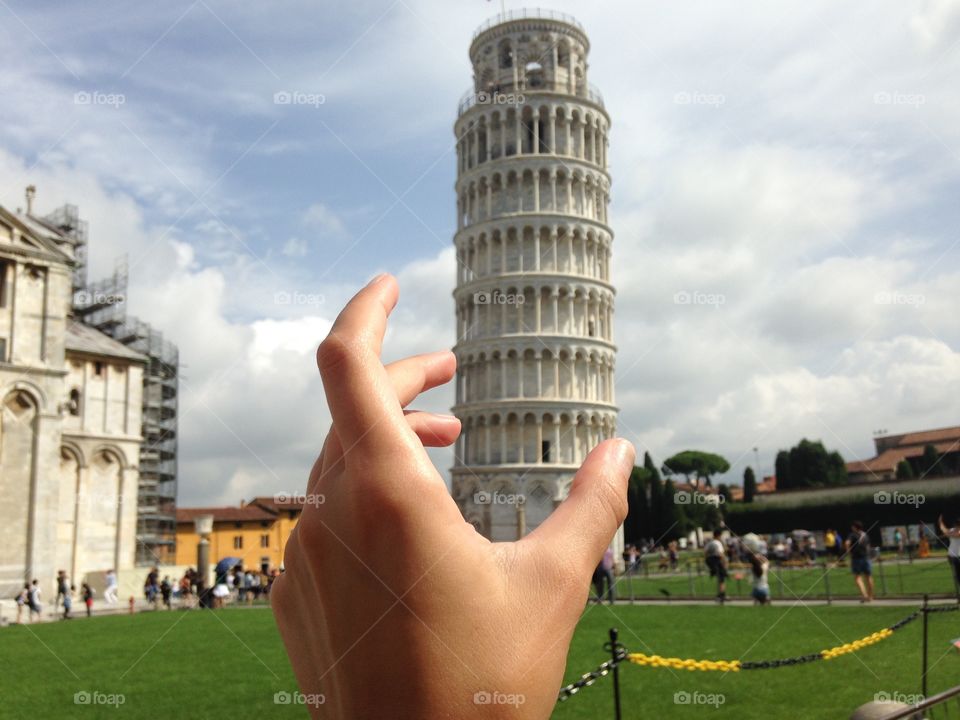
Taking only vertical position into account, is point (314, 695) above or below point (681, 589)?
above

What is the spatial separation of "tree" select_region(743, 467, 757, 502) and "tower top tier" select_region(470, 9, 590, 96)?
28.9 metres

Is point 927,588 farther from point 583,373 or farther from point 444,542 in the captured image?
point 583,373

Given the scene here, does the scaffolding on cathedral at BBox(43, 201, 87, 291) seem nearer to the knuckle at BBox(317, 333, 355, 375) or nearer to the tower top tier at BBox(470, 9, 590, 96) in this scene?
the tower top tier at BBox(470, 9, 590, 96)

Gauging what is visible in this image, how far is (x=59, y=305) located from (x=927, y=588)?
1261 inches

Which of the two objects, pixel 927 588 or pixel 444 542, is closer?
pixel 444 542

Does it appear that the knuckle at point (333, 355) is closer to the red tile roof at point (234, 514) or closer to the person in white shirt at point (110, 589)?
the person in white shirt at point (110, 589)

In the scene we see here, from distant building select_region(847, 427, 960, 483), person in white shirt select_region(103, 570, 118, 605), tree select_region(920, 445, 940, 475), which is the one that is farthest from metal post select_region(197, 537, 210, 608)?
distant building select_region(847, 427, 960, 483)

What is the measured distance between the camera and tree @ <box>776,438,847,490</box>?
66500mm

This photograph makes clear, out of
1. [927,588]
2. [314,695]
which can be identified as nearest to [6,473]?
[927,588]

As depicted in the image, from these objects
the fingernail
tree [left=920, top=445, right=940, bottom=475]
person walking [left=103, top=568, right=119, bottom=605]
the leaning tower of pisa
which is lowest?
person walking [left=103, top=568, right=119, bottom=605]

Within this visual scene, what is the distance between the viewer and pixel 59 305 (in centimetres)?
3341

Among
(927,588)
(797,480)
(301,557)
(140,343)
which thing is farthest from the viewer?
(797,480)

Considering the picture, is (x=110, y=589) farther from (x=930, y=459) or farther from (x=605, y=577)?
(x=930, y=459)

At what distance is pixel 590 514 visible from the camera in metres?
1.81
